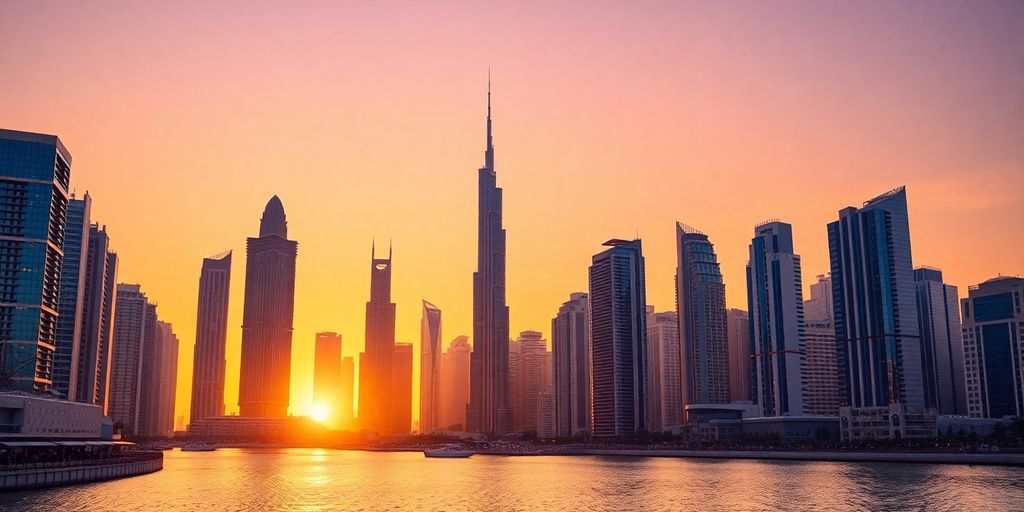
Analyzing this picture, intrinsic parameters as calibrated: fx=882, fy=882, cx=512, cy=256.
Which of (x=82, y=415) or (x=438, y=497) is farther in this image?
(x=82, y=415)

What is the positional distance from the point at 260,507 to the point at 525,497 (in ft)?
125

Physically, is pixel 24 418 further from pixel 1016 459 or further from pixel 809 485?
pixel 1016 459

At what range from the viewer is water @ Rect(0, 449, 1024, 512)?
110562mm

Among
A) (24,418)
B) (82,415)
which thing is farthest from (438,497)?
(82,415)

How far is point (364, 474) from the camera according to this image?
195 m

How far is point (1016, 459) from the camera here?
7608 inches

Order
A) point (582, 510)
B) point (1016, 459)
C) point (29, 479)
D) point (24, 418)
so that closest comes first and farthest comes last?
point (582, 510)
point (29, 479)
point (24, 418)
point (1016, 459)

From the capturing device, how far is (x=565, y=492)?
13788 cm

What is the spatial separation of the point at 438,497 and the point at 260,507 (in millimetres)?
27193

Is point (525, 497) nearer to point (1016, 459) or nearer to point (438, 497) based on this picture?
point (438, 497)

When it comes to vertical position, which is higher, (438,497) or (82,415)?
(82,415)

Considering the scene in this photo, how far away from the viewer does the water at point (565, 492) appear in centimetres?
11056

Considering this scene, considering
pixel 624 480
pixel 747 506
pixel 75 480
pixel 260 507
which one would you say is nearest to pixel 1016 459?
pixel 624 480

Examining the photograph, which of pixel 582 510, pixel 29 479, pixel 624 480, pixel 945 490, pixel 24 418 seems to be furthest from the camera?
pixel 624 480
